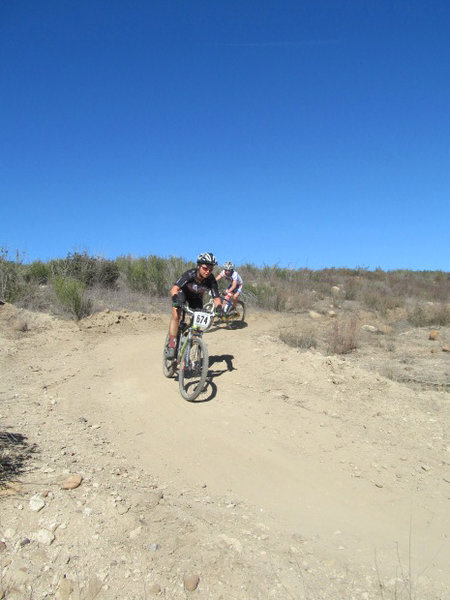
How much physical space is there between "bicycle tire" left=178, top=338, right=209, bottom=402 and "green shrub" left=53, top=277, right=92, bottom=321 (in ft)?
18.4

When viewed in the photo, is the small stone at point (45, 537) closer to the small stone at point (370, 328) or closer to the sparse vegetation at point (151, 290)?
the sparse vegetation at point (151, 290)

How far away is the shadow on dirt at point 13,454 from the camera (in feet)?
10.8

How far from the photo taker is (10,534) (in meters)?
2.61

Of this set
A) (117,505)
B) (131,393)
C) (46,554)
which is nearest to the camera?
(46,554)

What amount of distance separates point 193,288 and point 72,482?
339 cm

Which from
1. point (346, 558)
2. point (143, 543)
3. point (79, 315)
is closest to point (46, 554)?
point (143, 543)

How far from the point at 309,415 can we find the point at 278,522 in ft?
7.68

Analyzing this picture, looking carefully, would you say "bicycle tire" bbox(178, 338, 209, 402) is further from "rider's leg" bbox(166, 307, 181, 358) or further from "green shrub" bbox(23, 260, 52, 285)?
"green shrub" bbox(23, 260, 52, 285)

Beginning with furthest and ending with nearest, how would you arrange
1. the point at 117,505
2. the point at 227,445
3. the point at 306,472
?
the point at 227,445, the point at 306,472, the point at 117,505

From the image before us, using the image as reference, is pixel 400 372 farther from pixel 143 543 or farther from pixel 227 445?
pixel 143 543

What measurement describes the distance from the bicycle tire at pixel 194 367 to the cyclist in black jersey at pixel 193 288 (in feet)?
1.71

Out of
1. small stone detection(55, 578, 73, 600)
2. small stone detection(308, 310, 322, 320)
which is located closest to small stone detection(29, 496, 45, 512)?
small stone detection(55, 578, 73, 600)

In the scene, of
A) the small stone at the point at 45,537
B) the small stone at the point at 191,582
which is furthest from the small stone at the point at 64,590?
the small stone at the point at 191,582

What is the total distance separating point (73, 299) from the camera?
10.5 meters
